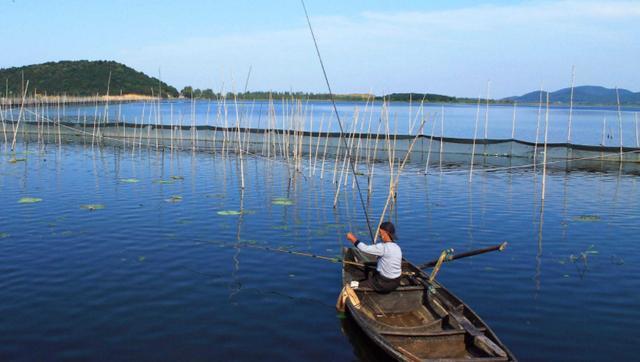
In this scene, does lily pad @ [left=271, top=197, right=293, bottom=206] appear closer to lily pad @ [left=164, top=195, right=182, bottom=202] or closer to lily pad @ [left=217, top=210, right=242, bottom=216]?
A: lily pad @ [left=217, top=210, right=242, bottom=216]

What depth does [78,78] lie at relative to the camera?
404 ft

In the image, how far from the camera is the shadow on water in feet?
23.6

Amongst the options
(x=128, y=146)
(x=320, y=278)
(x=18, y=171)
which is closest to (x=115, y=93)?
(x=128, y=146)

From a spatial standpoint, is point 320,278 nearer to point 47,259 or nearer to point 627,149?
point 47,259

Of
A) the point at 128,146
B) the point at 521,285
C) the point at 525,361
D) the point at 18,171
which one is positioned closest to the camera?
the point at 525,361

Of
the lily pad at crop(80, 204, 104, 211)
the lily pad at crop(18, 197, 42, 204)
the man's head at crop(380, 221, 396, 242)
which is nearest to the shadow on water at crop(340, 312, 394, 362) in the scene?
the man's head at crop(380, 221, 396, 242)

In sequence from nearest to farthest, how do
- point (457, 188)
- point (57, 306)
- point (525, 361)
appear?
point (525, 361), point (57, 306), point (457, 188)

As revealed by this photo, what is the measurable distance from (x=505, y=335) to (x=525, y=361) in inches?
30.6

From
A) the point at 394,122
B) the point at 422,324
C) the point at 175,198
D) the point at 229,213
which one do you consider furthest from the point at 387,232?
the point at 394,122

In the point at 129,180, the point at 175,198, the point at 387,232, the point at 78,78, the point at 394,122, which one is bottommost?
the point at 175,198

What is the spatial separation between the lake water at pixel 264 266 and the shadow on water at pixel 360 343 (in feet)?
0.09

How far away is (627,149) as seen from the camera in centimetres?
2706

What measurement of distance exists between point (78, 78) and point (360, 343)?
5123 inches

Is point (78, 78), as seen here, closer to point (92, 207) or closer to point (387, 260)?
point (92, 207)
